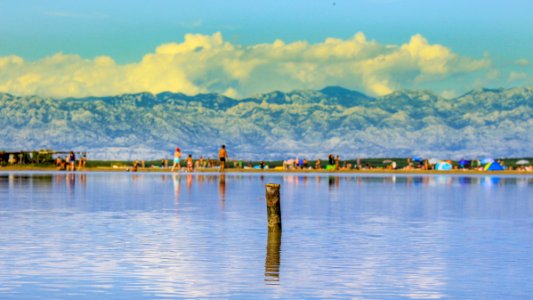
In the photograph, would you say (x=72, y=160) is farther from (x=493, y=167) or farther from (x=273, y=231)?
(x=273, y=231)

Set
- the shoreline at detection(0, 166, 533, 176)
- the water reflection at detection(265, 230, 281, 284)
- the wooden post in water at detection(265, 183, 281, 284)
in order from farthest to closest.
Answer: the shoreline at detection(0, 166, 533, 176)
the wooden post in water at detection(265, 183, 281, 284)
the water reflection at detection(265, 230, 281, 284)

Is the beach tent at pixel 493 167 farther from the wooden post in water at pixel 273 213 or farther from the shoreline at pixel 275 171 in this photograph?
the wooden post in water at pixel 273 213

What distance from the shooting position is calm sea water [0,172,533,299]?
2445cm

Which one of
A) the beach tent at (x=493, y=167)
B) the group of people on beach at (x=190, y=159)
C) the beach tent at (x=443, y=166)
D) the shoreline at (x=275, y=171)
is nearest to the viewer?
the group of people on beach at (x=190, y=159)

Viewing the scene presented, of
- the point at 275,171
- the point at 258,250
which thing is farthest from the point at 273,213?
the point at 275,171

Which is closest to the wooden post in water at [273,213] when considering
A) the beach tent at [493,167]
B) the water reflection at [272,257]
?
the water reflection at [272,257]

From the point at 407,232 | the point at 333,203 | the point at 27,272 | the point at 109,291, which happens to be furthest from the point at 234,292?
the point at 333,203

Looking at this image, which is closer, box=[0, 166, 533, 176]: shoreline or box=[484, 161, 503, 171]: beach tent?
box=[0, 166, 533, 176]: shoreline

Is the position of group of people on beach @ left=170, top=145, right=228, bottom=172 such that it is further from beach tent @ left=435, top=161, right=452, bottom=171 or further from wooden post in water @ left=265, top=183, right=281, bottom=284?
wooden post in water @ left=265, top=183, right=281, bottom=284

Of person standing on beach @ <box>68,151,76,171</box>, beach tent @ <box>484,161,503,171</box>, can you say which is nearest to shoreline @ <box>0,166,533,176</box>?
person standing on beach @ <box>68,151,76,171</box>

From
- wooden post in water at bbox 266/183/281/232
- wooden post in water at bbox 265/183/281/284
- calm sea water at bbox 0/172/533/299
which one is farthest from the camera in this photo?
wooden post in water at bbox 266/183/281/232

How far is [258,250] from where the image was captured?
32594mm

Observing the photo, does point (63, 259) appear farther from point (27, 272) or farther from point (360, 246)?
point (360, 246)

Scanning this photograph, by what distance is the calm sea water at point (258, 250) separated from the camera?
80.2 feet
